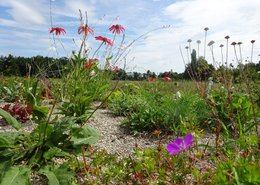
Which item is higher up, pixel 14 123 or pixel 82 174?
pixel 14 123

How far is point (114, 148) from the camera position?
307cm

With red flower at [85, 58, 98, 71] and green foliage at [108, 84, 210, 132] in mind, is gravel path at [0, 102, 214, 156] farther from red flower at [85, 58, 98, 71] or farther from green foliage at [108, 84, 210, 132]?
red flower at [85, 58, 98, 71]

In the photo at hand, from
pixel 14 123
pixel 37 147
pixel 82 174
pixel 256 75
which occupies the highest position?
pixel 256 75

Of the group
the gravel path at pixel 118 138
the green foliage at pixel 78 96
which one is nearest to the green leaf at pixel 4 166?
the gravel path at pixel 118 138

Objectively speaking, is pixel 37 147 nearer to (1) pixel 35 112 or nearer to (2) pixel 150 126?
(1) pixel 35 112

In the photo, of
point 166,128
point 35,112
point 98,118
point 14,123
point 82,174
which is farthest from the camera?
point 98,118

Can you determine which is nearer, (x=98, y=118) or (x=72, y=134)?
(x=72, y=134)

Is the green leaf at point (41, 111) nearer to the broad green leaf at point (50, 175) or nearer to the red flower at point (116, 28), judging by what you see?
the broad green leaf at point (50, 175)

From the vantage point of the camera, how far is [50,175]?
7.03ft

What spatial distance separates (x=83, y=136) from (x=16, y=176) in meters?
0.66

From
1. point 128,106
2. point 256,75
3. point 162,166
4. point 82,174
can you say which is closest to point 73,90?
point 128,106

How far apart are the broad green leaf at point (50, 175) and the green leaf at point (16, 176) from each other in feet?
0.34

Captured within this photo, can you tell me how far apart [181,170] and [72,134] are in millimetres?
933

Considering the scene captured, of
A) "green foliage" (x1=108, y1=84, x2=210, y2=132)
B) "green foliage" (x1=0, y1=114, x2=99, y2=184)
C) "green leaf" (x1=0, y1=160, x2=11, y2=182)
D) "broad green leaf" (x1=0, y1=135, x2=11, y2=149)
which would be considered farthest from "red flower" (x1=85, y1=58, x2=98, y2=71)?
"green leaf" (x1=0, y1=160, x2=11, y2=182)
